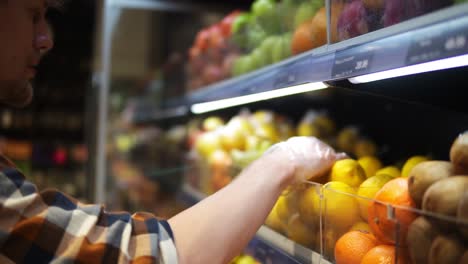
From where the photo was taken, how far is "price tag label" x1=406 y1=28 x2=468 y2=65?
0.69 meters

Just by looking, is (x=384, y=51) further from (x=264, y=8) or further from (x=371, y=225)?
(x=264, y=8)

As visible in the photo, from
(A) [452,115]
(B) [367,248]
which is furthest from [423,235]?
(A) [452,115]

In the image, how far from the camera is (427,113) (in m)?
1.62

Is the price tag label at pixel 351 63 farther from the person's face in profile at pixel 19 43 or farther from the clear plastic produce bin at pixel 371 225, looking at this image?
the person's face in profile at pixel 19 43

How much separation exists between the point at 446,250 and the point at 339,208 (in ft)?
0.94

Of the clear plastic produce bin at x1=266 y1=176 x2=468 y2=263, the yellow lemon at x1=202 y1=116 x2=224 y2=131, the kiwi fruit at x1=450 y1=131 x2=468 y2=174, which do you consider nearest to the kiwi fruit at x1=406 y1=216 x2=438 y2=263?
the clear plastic produce bin at x1=266 y1=176 x2=468 y2=263

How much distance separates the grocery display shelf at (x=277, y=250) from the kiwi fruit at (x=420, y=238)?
0.30 meters

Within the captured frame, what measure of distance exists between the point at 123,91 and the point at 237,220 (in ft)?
13.2

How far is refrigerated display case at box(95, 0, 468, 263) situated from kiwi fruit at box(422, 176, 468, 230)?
0.09 feet

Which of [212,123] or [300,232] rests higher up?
[212,123]

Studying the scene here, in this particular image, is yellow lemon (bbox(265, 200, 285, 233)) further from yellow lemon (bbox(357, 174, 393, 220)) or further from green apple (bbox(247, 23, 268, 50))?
green apple (bbox(247, 23, 268, 50))

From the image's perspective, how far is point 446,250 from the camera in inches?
30.2

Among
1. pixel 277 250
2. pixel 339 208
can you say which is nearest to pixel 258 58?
pixel 277 250

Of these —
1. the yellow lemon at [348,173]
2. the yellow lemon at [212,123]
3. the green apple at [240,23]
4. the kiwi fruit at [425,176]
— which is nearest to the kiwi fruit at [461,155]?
the kiwi fruit at [425,176]
